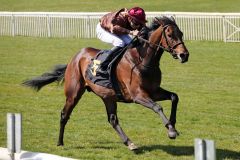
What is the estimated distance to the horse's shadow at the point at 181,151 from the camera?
32.4ft

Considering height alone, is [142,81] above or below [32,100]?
above

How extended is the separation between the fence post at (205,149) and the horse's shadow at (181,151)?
11.9 ft

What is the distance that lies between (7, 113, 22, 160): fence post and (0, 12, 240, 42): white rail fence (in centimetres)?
1753

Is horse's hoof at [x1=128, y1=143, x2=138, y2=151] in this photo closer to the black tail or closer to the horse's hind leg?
the horse's hind leg

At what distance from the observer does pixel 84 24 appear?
95.1ft

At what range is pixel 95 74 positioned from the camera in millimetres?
10656

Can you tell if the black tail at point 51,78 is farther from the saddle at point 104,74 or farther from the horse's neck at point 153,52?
the horse's neck at point 153,52

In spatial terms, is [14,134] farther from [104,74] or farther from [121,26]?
[121,26]

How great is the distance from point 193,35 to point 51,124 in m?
14.2

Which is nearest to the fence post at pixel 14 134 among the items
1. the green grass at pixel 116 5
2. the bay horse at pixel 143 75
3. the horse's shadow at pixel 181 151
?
the bay horse at pixel 143 75

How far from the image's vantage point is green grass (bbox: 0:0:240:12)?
125 ft

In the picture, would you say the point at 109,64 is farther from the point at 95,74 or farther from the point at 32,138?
the point at 32,138

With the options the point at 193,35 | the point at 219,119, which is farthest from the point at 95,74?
the point at 193,35

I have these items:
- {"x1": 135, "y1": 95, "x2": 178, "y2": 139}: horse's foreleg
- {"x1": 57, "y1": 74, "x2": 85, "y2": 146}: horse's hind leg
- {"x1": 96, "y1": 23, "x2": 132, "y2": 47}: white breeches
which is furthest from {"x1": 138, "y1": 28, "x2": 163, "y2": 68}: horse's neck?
{"x1": 57, "y1": 74, "x2": 85, "y2": 146}: horse's hind leg
